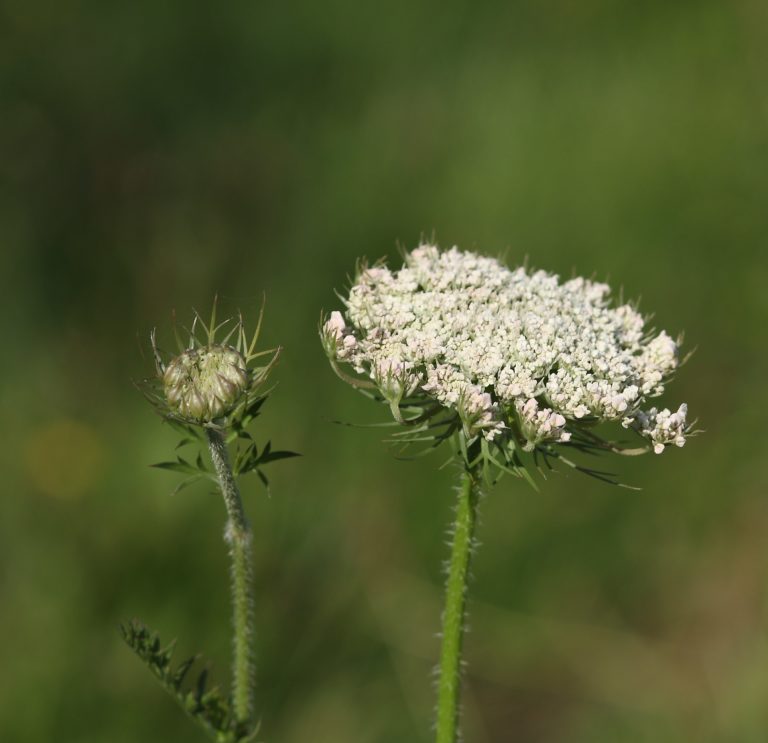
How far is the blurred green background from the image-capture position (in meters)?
8.25

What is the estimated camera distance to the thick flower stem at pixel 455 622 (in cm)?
466

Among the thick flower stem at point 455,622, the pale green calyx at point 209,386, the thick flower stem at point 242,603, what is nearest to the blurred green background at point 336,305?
the thick flower stem at point 455,622

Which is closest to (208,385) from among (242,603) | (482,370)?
(242,603)

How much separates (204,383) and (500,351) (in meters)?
1.28

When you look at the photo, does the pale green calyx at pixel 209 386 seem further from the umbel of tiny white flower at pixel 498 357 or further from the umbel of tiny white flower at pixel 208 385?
the umbel of tiny white flower at pixel 498 357

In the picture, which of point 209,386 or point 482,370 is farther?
point 482,370

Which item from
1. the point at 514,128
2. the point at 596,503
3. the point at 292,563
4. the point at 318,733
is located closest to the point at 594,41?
the point at 514,128

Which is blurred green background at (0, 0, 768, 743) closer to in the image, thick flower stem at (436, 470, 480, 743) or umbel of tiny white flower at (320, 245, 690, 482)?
umbel of tiny white flower at (320, 245, 690, 482)

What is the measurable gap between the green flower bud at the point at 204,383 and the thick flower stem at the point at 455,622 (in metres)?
1.09

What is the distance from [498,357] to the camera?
4594mm

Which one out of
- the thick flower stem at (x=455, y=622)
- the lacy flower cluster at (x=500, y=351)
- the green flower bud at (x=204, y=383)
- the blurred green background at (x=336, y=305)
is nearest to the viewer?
the green flower bud at (x=204, y=383)

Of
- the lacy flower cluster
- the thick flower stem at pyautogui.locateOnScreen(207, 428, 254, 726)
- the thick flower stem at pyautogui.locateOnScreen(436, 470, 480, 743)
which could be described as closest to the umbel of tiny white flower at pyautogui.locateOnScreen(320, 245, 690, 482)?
the lacy flower cluster

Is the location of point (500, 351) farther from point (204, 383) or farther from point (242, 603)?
point (242, 603)

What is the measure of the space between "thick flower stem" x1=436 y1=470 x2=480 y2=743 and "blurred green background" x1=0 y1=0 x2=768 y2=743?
2.34 meters
